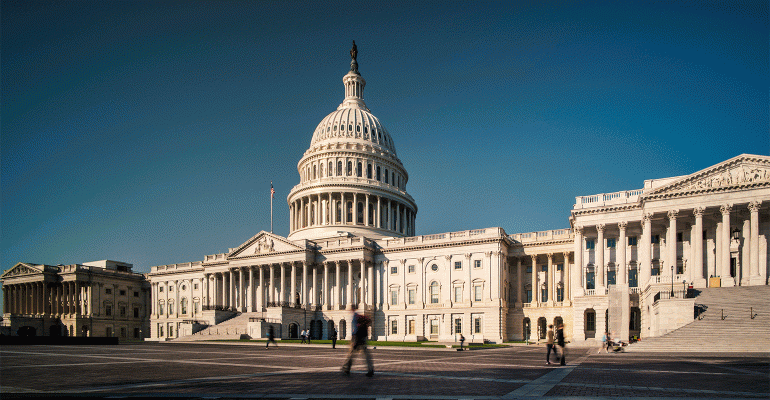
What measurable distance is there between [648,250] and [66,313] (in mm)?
109772

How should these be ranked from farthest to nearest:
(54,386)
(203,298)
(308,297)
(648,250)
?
1. (203,298)
2. (308,297)
3. (648,250)
4. (54,386)

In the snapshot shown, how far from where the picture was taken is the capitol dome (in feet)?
355

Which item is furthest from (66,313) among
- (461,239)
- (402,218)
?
(461,239)

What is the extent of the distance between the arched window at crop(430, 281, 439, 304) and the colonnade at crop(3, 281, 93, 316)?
71.5 meters

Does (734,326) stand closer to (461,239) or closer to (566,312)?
(566,312)

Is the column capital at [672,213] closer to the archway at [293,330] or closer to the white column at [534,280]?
the white column at [534,280]

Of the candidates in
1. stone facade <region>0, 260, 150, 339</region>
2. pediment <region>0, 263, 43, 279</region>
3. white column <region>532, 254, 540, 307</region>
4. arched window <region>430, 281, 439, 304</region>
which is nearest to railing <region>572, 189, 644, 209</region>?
white column <region>532, 254, 540, 307</region>

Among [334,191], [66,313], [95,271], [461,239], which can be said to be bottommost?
[66,313]

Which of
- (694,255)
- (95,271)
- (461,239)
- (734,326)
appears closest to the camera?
(734,326)

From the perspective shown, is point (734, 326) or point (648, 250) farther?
point (648, 250)

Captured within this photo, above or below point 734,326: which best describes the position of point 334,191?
above

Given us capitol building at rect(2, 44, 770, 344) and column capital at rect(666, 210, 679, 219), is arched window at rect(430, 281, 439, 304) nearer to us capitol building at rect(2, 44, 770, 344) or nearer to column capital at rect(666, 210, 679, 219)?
us capitol building at rect(2, 44, 770, 344)

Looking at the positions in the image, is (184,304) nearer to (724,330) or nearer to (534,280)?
(534,280)

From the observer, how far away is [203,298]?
106m
